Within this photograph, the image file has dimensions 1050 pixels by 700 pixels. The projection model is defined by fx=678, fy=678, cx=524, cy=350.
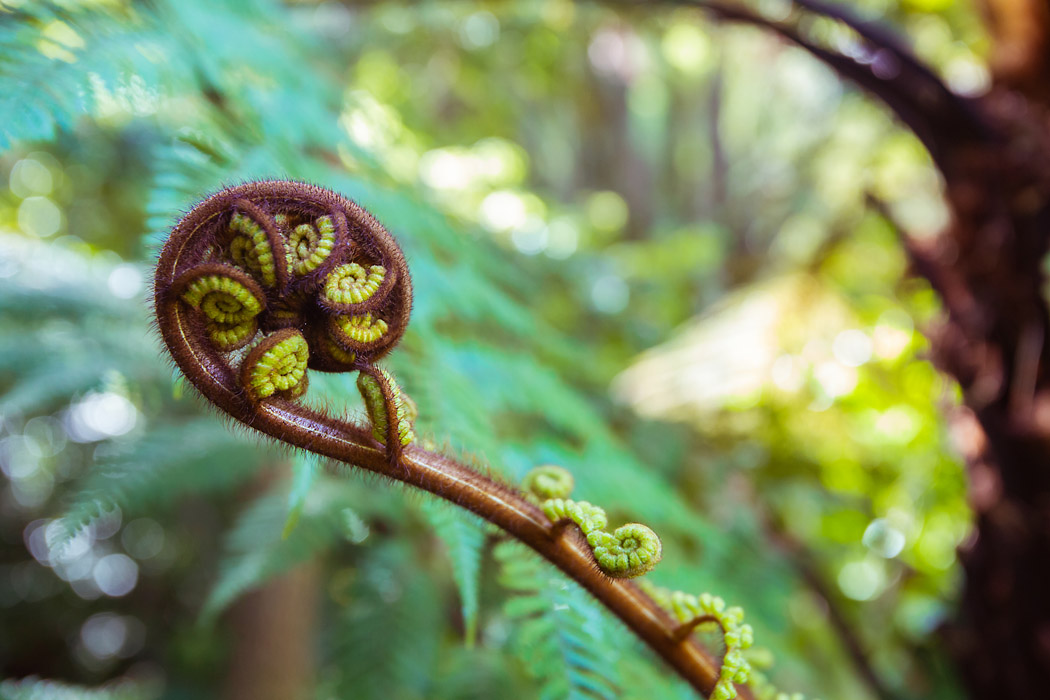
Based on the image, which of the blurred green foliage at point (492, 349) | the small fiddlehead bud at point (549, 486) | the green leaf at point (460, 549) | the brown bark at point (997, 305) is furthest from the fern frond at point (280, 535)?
the brown bark at point (997, 305)

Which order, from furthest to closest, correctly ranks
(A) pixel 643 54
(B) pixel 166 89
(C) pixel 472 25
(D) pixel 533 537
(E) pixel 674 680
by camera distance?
(A) pixel 643 54, (C) pixel 472 25, (E) pixel 674 680, (B) pixel 166 89, (D) pixel 533 537

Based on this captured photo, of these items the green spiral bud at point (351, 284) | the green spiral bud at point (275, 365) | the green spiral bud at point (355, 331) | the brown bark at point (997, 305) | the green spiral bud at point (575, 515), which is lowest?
the green spiral bud at point (275, 365)

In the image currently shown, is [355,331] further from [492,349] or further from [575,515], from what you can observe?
[492,349]

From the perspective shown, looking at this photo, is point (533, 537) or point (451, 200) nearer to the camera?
point (533, 537)

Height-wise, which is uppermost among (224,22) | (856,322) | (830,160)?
(830,160)

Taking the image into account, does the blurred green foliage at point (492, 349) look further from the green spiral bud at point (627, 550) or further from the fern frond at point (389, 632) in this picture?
the green spiral bud at point (627, 550)

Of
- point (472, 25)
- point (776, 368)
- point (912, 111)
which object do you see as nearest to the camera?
point (912, 111)

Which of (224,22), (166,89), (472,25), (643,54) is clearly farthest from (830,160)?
(166,89)

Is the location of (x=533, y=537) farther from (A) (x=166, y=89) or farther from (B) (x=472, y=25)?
(B) (x=472, y=25)
